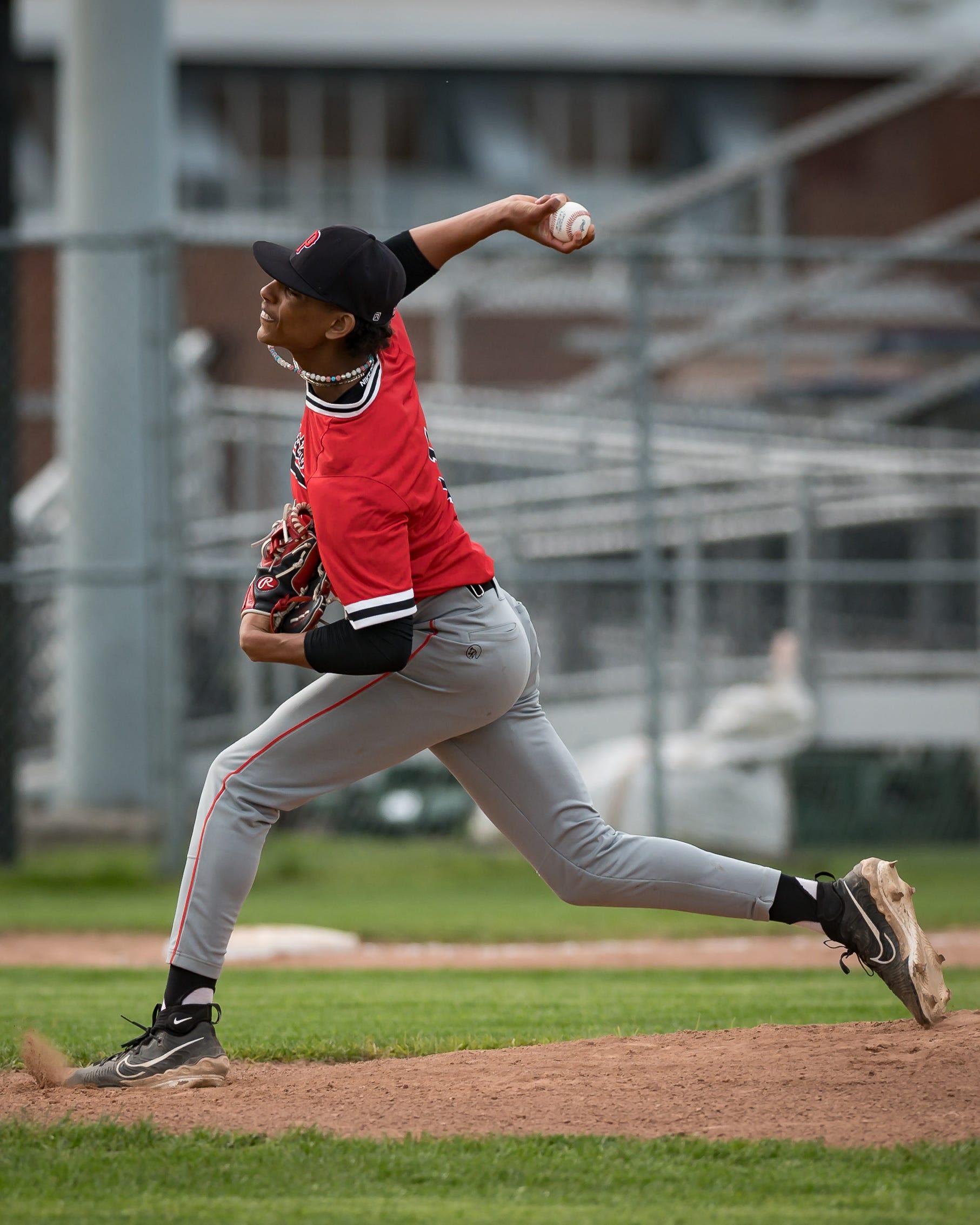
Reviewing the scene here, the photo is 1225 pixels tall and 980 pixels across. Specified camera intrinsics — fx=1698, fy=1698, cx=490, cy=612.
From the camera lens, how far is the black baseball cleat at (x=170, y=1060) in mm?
4086

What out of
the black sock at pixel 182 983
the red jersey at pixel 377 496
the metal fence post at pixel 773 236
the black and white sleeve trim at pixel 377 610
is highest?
the metal fence post at pixel 773 236

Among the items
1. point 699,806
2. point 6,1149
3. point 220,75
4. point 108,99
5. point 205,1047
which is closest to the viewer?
point 6,1149

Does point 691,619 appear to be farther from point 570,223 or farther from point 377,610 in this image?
point 377,610

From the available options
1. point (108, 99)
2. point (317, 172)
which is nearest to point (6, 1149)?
point (108, 99)

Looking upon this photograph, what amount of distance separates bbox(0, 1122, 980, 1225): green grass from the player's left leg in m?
0.89

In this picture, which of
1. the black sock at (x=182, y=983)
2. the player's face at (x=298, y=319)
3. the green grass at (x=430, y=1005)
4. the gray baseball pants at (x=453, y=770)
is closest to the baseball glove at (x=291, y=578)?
the gray baseball pants at (x=453, y=770)

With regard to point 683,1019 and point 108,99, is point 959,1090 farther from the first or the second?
point 108,99

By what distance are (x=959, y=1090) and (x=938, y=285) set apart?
71.4 ft

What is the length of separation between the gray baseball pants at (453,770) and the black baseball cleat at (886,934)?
0.19 meters

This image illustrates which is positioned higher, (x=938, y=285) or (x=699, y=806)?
(x=938, y=285)

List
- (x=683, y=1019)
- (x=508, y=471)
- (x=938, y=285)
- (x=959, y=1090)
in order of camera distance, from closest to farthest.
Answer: (x=959, y=1090), (x=683, y=1019), (x=508, y=471), (x=938, y=285)

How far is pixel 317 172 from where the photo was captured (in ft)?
94.7

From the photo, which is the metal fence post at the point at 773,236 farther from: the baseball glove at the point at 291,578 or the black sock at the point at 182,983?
the black sock at the point at 182,983

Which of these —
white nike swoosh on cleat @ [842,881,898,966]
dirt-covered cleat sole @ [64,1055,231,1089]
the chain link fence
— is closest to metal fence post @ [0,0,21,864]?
the chain link fence
